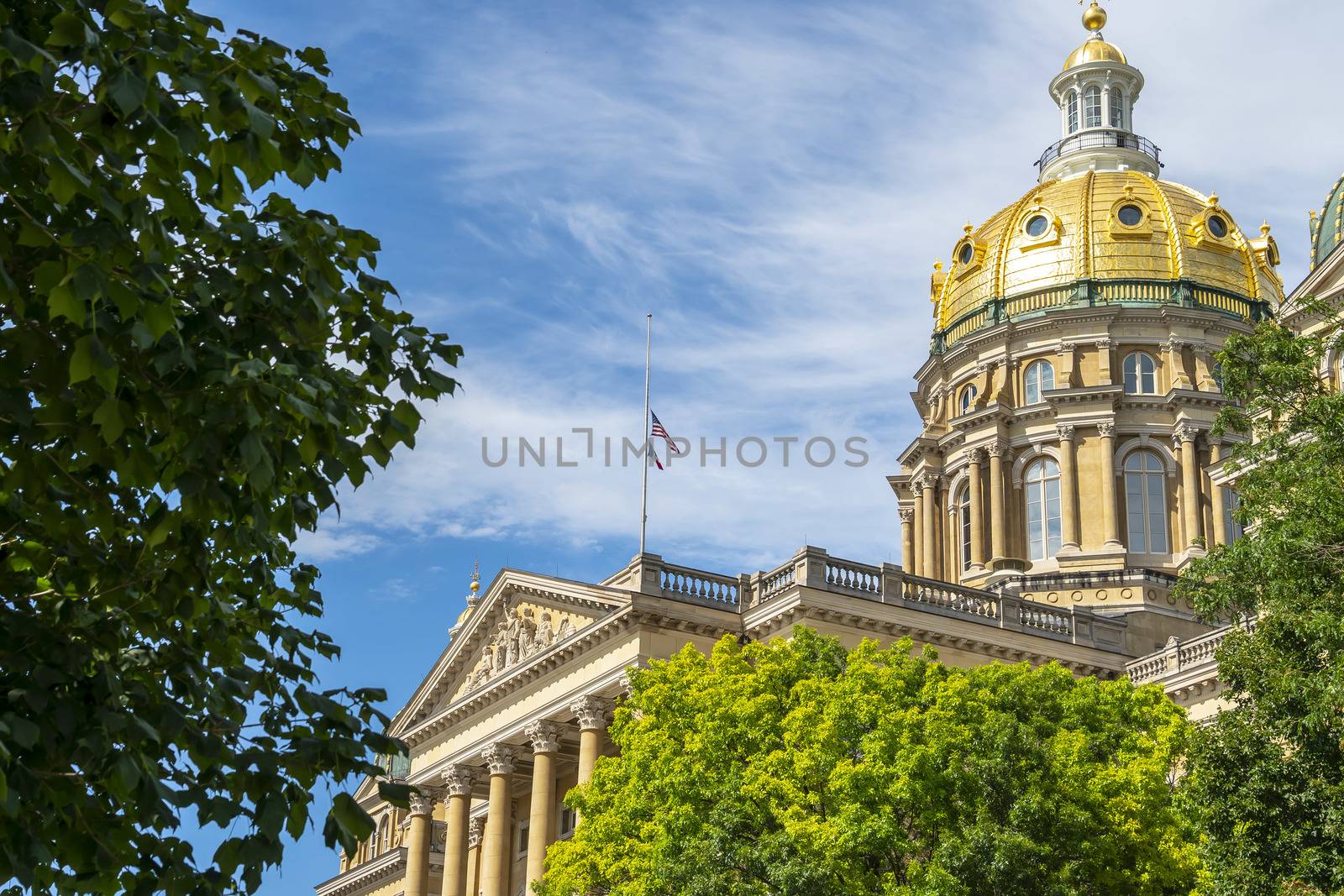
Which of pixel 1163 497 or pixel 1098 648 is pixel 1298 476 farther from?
pixel 1163 497

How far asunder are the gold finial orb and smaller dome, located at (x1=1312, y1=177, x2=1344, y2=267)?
44.1 m

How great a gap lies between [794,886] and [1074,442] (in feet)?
134

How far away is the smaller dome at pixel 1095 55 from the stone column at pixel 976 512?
21816mm

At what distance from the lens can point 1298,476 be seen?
1065 inches

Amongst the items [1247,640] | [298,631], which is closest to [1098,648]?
[1247,640]

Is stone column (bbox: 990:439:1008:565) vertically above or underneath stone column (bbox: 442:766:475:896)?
above

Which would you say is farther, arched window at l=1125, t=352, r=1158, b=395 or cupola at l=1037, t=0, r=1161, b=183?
cupola at l=1037, t=0, r=1161, b=183

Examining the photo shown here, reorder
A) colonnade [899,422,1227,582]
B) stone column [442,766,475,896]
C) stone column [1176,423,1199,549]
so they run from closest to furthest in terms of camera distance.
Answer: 1. stone column [442,766,475,896]
2. stone column [1176,423,1199,549]
3. colonnade [899,422,1227,582]

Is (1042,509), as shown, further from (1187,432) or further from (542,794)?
(542,794)

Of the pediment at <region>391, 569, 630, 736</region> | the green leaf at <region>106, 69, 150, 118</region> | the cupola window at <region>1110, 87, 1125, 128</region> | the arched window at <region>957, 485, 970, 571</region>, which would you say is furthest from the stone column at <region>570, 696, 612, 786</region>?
the cupola window at <region>1110, 87, 1125, 128</region>

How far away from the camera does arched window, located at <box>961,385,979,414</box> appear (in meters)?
76.2

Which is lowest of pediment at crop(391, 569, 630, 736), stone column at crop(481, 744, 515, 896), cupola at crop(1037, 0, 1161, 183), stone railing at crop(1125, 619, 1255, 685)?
stone column at crop(481, 744, 515, 896)

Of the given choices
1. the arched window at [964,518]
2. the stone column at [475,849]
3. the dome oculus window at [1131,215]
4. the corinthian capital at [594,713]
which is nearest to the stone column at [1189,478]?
the arched window at [964,518]

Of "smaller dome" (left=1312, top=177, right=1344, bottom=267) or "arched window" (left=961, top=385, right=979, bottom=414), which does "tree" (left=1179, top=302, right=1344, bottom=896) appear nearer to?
"smaller dome" (left=1312, top=177, right=1344, bottom=267)
